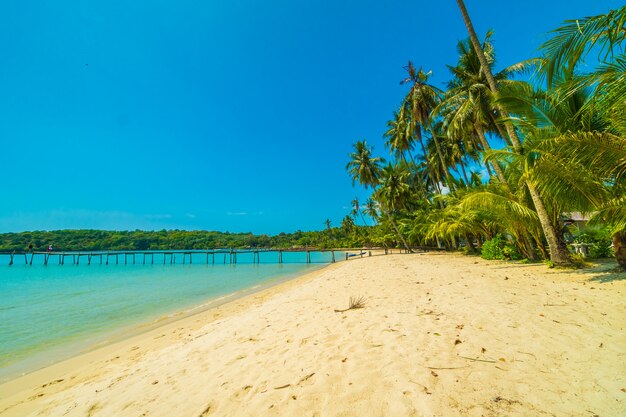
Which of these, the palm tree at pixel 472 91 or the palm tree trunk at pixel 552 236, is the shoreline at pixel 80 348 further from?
the palm tree at pixel 472 91

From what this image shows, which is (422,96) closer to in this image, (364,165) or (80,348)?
(364,165)

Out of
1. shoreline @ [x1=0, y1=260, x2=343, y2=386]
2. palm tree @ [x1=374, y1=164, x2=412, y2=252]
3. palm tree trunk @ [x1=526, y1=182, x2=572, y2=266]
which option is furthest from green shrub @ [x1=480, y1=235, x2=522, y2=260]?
palm tree @ [x1=374, y1=164, x2=412, y2=252]

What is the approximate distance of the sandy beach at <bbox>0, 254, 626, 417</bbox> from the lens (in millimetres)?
2262

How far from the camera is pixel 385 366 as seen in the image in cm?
290

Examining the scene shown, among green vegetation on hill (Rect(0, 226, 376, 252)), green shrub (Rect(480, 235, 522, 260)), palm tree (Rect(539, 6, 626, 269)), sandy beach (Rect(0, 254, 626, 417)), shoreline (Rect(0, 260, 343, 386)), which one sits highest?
green vegetation on hill (Rect(0, 226, 376, 252))

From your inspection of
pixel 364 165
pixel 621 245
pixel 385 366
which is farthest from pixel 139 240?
pixel 621 245

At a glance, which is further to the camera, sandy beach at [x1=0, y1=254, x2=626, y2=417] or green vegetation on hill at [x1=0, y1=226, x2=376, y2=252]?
green vegetation on hill at [x1=0, y1=226, x2=376, y2=252]

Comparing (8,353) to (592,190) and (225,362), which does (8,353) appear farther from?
(592,190)

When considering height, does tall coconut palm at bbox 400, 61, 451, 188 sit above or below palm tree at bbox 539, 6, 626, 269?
above

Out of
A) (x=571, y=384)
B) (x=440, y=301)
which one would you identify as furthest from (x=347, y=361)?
(x=440, y=301)

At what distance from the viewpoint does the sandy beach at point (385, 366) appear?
226 centimetres

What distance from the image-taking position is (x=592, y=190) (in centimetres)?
670

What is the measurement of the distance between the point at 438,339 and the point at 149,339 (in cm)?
714

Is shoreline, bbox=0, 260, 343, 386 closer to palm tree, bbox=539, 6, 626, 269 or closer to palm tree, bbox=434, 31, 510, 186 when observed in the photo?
palm tree, bbox=539, 6, 626, 269
